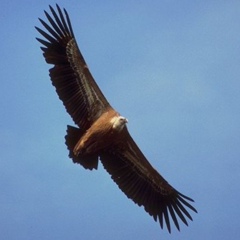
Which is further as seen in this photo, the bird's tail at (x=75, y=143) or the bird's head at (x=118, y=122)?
the bird's tail at (x=75, y=143)

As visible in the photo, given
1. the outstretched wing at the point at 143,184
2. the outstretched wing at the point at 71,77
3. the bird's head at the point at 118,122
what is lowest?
the outstretched wing at the point at 143,184

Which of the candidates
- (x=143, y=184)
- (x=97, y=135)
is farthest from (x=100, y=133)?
(x=143, y=184)

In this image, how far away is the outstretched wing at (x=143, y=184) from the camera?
1537 cm

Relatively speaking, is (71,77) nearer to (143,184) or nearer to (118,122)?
(118,122)

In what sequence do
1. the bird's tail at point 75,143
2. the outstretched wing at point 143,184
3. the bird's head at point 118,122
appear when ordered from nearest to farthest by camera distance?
the bird's head at point 118,122 < the bird's tail at point 75,143 < the outstretched wing at point 143,184

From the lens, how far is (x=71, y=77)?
14.6 meters

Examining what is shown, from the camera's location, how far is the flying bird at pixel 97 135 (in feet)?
46.7

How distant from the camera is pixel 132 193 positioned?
612 inches

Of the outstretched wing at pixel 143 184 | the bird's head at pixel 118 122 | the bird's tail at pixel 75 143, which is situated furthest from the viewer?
the outstretched wing at pixel 143 184

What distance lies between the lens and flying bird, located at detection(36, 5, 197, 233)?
14.2 metres

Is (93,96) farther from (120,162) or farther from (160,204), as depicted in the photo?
(160,204)

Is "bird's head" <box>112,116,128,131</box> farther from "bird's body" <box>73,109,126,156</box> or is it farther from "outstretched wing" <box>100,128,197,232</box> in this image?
"outstretched wing" <box>100,128,197,232</box>

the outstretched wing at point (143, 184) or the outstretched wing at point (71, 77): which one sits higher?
the outstretched wing at point (71, 77)

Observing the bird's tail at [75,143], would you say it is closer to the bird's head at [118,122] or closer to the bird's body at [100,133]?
the bird's body at [100,133]
